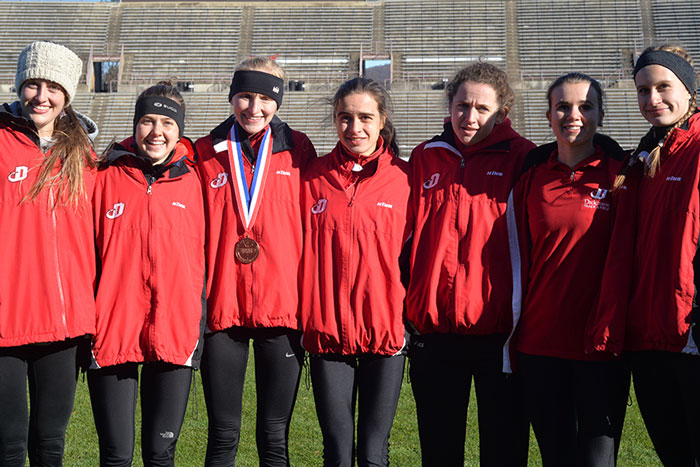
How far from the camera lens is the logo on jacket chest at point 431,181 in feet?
9.93

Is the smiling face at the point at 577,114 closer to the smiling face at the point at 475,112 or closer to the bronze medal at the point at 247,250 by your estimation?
the smiling face at the point at 475,112

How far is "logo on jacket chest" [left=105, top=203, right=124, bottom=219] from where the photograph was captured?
293cm

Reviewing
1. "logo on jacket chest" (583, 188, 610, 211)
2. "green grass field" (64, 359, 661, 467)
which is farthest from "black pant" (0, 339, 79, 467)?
"logo on jacket chest" (583, 188, 610, 211)

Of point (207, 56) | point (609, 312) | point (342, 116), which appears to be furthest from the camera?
point (207, 56)

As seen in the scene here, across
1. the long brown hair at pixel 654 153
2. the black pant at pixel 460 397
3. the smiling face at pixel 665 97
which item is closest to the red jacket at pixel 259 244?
the black pant at pixel 460 397

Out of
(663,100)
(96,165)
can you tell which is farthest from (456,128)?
(96,165)

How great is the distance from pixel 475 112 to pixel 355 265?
0.81 metres

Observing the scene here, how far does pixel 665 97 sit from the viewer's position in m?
2.67

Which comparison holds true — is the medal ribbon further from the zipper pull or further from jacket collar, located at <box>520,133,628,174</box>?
jacket collar, located at <box>520,133,628,174</box>

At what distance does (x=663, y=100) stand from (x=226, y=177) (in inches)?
70.0

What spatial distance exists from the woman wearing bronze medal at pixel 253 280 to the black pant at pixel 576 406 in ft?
3.23

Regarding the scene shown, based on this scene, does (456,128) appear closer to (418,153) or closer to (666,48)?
(418,153)

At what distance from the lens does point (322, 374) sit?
2.92m

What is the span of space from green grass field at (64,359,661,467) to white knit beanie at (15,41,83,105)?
2125 millimetres
